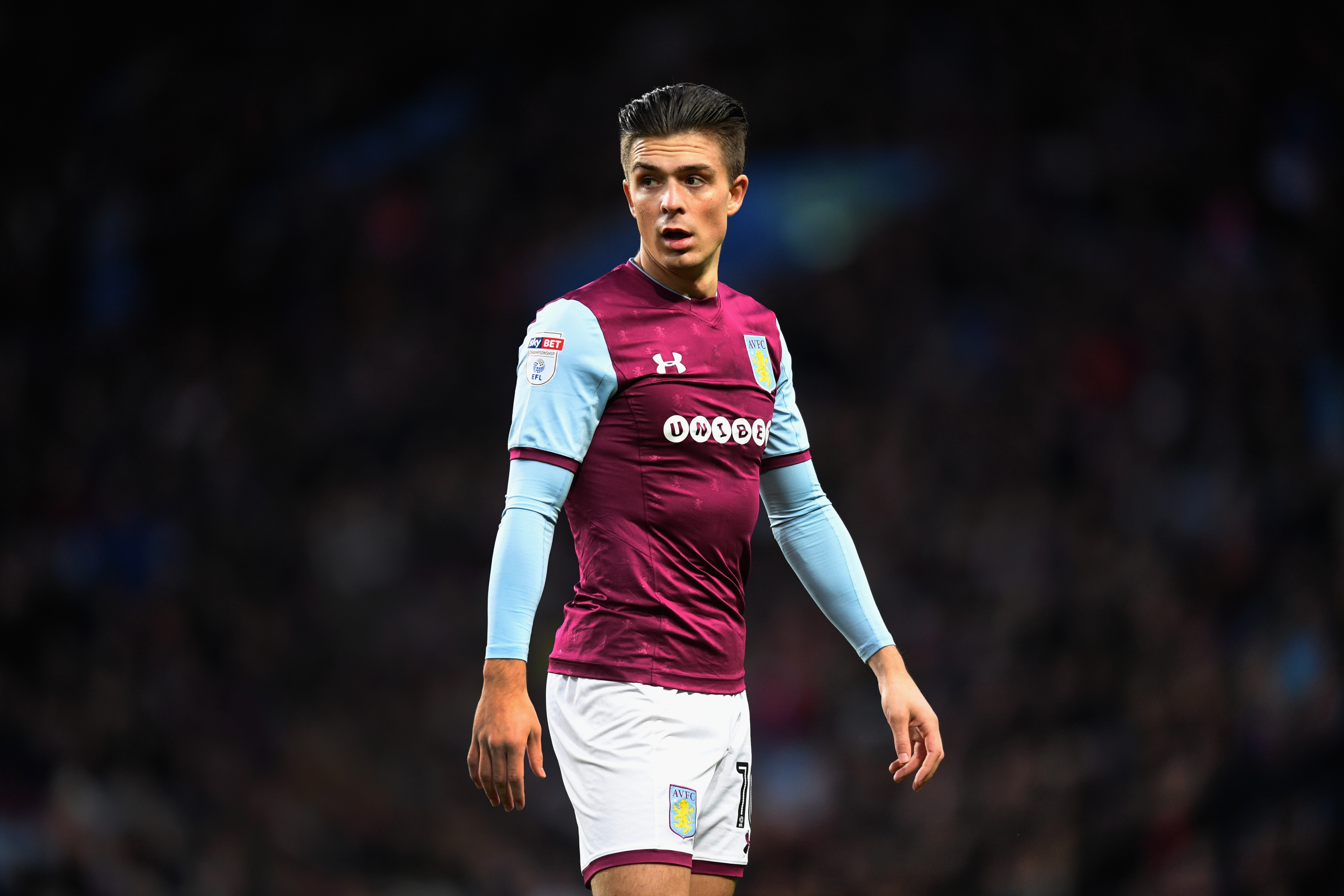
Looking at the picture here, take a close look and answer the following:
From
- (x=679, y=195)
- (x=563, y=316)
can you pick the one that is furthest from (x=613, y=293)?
(x=679, y=195)

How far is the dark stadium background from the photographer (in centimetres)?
698

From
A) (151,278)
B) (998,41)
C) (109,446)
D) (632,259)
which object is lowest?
(632,259)

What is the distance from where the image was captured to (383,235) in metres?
10.5

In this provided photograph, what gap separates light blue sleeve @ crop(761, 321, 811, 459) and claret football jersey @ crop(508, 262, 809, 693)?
0.17 meters

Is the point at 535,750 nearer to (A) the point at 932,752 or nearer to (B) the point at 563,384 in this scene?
(B) the point at 563,384

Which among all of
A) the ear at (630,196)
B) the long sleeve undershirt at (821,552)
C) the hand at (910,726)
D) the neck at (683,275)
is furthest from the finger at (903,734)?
the ear at (630,196)

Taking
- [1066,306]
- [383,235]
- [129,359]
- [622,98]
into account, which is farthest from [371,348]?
[1066,306]

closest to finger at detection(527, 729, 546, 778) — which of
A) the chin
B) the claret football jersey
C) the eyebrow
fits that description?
the claret football jersey

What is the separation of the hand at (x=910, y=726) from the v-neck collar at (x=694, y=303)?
80cm

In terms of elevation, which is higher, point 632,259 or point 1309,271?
point 1309,271

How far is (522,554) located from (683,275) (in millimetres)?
681

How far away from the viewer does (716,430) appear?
9.12ft

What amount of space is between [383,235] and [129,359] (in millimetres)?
2024

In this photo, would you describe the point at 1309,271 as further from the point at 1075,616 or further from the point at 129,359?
the point at 129,359
